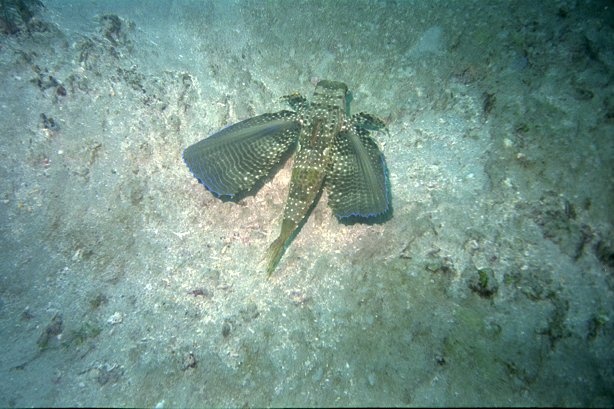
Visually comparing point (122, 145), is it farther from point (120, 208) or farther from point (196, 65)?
point (196, 65)

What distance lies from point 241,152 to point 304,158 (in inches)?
35.2

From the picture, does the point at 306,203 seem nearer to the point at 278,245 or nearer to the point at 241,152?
the point at 278,245

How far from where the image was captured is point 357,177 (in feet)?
15.0

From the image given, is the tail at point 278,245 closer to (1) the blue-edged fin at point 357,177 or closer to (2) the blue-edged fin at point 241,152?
(1) the blue-edged fin at point 357,177

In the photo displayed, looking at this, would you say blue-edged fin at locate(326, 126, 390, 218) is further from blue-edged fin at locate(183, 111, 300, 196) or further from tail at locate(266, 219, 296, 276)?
blue-edged fin at locate(183, 111, 300, 196)

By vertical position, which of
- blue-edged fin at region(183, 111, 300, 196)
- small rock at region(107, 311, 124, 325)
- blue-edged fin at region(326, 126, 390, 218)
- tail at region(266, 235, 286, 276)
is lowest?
small rock at region(107, 311, 124, 325)

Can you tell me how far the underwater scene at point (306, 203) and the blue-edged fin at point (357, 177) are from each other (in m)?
0.04

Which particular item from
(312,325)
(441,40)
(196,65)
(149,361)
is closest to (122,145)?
(196,65)

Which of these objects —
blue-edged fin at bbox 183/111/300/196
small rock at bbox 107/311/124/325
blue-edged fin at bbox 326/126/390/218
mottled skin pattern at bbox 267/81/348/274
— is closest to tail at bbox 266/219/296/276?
mottled skin pattern at bbox 267/81/348/274

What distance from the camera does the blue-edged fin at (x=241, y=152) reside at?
4680 millimetres

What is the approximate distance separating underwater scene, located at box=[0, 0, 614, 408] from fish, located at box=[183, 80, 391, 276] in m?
0.03

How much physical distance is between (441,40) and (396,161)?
201 cm

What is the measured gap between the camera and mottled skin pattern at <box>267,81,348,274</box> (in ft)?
14.7

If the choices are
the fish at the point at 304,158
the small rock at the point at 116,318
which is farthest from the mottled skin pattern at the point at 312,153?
the small rock at the point at 116,318
